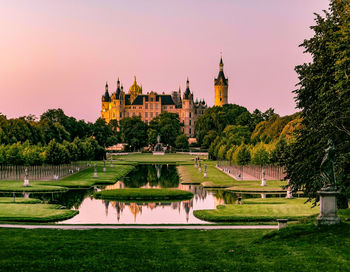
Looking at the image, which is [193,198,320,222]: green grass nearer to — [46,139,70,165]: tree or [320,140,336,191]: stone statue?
[320,140,336,191]: stone statue

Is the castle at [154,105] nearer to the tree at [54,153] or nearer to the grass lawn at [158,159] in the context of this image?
the grass lawn at [158,159]

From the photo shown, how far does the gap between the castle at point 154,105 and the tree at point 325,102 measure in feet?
515

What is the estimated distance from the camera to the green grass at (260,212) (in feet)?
85.5

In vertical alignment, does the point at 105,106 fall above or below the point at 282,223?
above

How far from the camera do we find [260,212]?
90.9 feet

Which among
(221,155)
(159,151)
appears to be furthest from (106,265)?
(159,151)

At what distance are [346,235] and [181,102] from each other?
179753 mm

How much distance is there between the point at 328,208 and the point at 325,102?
8.25 m

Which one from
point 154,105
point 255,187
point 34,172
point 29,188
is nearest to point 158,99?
point 154,105

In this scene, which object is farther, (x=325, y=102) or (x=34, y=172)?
(x=34, y=172)

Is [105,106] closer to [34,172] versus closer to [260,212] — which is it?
[34,172]

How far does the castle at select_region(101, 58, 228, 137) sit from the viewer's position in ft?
602

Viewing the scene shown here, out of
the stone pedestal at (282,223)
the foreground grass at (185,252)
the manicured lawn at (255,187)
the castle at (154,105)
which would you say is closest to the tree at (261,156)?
the manicured lawn at (255,187)

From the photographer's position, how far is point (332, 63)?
76.3ft
